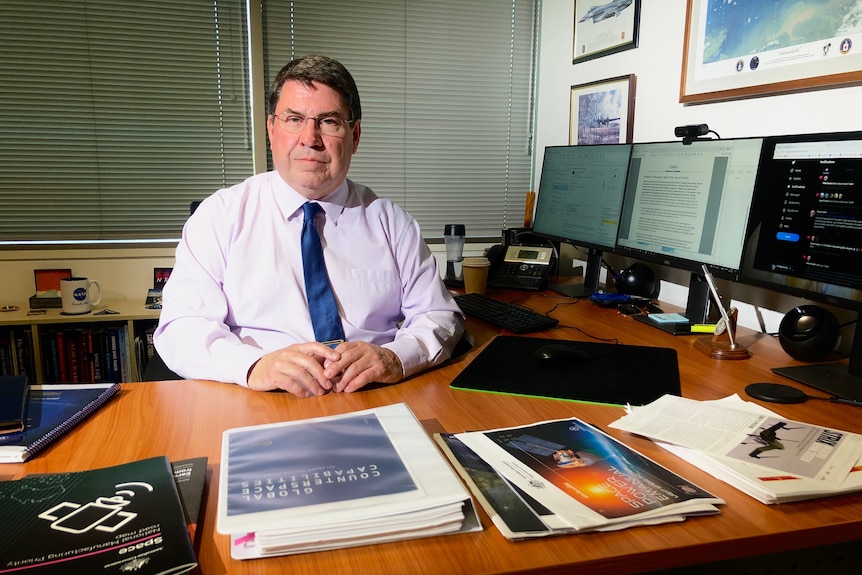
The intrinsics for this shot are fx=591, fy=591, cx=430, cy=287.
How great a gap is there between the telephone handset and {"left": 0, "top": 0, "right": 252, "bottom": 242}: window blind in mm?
1339

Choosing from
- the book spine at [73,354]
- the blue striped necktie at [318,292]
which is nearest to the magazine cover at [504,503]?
the blue striped necktie at [318,292]

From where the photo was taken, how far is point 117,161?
269 centimetres

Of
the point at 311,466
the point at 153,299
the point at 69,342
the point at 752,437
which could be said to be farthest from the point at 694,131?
the point at 69,342

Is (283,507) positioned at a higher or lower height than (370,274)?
lower

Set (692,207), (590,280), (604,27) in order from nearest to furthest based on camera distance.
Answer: (692,207), (590,280), (604,27)

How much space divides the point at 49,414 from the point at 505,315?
1157mm

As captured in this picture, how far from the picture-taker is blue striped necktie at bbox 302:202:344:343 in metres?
1.56

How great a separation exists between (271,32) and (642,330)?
7.17 ft

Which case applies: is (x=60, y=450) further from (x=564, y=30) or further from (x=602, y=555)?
(x=564, y=30)

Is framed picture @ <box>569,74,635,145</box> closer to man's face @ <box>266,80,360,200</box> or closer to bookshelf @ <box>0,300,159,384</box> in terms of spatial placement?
man's face @ <box>266,80,360,200</box>

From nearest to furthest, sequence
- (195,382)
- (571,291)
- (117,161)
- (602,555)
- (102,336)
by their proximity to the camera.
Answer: (602,555), (195,382), (571,291), (102,336), (117,161)

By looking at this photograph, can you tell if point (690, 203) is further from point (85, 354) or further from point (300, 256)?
point (85, 354)

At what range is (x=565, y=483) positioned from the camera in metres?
0.80

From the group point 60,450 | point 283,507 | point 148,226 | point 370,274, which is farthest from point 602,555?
point 148,226
